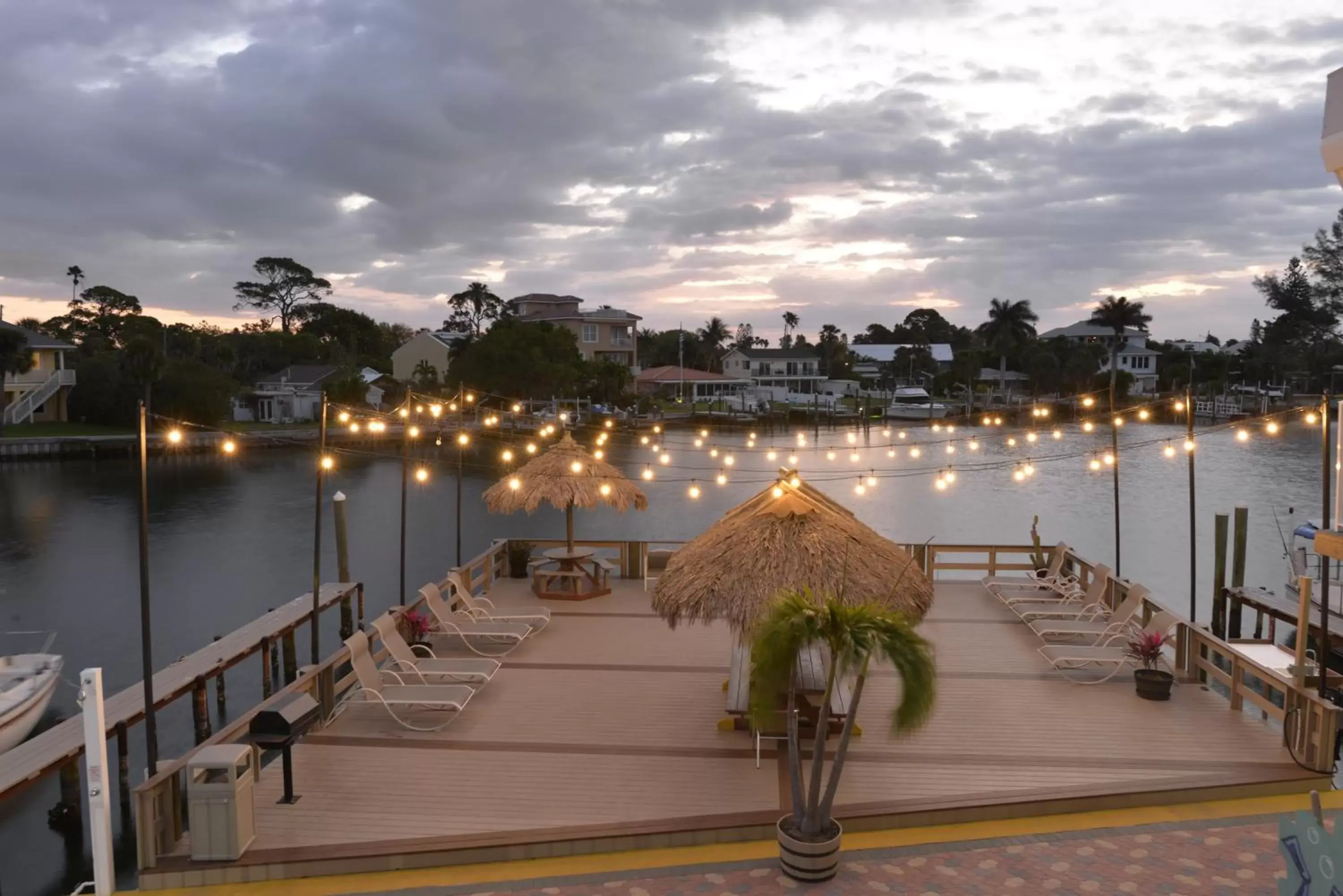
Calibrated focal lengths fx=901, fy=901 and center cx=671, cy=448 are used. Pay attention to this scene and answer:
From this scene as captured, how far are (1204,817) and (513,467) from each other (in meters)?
45.0

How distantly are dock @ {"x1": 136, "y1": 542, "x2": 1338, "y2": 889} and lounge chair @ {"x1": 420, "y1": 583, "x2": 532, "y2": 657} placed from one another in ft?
2.46

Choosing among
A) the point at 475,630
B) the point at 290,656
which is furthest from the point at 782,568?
the point at 290,656

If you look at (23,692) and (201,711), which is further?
(201,711)

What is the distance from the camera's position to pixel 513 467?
166 feet

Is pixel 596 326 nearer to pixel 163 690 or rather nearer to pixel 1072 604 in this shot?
pixel 1072 604

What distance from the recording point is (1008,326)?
9581cm

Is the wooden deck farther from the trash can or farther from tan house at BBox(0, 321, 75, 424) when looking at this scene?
tan house at BBox(0, 321, 75, 424)

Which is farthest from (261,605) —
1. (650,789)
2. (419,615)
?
(650,789)

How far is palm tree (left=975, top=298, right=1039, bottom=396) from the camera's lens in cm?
9550

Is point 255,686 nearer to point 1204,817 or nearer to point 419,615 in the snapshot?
point 419,615

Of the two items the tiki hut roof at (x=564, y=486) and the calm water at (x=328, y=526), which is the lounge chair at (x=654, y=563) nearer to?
the tiki hut roof at (x=564, y=486)

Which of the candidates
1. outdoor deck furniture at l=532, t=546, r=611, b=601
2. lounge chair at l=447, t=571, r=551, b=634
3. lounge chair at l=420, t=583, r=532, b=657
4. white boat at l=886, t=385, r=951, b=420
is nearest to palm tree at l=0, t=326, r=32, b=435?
outdoor deck furniture at l=532, t=546, r=611, b=601

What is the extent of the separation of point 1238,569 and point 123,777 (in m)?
21.7

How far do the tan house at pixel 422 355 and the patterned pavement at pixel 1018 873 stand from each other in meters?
77.1
